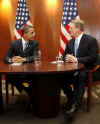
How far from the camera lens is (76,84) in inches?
104

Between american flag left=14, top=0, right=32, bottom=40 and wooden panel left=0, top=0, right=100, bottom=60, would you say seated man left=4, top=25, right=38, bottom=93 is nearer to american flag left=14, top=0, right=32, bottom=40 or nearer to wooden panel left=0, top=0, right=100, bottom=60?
american flag left=14, top=0, right=32, bottom=40

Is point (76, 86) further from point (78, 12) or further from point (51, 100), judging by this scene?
point (78, 12)

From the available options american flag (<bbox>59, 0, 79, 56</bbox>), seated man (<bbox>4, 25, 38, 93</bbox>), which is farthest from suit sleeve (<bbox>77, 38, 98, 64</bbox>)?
american flag (<bbox>59, 0, 79, 56</bbox>)

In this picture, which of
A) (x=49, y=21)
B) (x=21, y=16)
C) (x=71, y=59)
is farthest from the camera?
(x=49, y=21)

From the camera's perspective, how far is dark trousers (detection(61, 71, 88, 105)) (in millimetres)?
2454

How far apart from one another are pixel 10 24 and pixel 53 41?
4.28 ft

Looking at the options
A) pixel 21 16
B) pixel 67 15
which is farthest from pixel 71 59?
pixel 21 16

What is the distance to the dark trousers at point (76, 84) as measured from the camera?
8.05ft

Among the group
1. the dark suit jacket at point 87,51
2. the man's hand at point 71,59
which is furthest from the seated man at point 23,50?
the dark suit jacket at point 87,51

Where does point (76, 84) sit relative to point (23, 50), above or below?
below

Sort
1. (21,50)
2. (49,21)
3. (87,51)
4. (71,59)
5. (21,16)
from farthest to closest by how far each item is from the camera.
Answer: (49,21)
(21,16)
(21,50)
(87,51)
(71,59)

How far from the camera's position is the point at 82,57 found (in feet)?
9.27

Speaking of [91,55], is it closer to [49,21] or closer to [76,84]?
[76,84]

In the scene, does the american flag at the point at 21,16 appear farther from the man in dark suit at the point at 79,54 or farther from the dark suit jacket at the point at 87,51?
the dark suit jacket at the point at 87,51
